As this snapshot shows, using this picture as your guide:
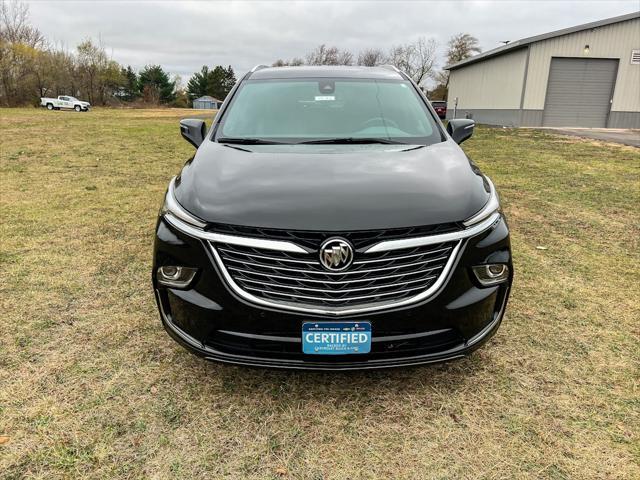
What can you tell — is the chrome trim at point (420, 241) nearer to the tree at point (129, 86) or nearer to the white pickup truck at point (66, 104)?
the white pickup truck at point (66, 104)

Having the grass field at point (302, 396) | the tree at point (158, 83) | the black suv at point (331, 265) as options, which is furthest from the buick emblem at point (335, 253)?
the tree at point (158, 83)

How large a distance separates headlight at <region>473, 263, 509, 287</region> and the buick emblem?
603mm

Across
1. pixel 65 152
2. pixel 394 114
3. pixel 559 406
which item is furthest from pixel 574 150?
pixel 65 152

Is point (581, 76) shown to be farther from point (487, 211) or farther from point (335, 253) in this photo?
point (335, 253)

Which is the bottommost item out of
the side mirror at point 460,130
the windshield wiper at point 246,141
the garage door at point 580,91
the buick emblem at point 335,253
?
the buick emblem at point 335,253

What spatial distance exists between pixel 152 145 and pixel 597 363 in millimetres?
11627

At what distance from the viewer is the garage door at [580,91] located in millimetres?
19984

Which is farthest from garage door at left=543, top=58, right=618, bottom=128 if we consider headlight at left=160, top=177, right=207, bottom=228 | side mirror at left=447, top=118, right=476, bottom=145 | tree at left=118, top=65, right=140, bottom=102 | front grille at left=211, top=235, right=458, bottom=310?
tree at left=118, top=65, right=140, bottom=102

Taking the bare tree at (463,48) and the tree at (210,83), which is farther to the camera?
the tree at (210,83)

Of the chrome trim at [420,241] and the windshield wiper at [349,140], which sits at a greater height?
the windshield wiper at [349,140]

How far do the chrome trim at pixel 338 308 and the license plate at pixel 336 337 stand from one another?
6 centimetres

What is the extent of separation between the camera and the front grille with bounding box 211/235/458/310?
2.01 metres

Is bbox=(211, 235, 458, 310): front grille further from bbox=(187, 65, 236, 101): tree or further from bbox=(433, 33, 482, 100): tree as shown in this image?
bbox=(187, 65, 236, 101): tree

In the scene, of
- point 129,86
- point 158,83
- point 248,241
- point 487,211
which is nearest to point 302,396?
point 248,241
